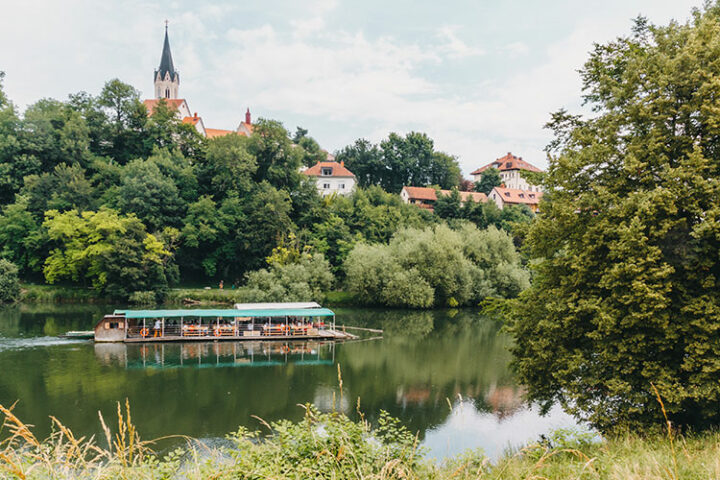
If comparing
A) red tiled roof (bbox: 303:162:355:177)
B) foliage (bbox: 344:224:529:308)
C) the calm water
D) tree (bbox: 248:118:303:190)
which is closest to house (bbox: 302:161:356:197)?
red tiled roof (bbox: 303:162:355:177)

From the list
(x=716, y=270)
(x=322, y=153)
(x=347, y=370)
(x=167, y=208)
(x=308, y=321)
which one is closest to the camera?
(x=716, y=270)

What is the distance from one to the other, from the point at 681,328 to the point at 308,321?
21460mm

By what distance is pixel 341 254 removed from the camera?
40.4 meters

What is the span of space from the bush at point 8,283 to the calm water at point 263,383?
6.64 meters

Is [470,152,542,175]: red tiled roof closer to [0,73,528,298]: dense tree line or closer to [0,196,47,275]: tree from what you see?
[0,73,528,298]: dense tree line

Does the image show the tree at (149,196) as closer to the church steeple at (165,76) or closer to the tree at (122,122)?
the tree at (122,122)

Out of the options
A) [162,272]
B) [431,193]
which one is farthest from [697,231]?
[431,193]

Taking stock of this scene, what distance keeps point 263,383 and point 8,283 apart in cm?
2560

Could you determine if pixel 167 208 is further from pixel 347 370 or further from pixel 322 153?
pixel 322 153

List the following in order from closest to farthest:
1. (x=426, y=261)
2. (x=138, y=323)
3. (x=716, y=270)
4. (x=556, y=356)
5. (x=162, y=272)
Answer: (x=716, y=270) → (x=556, y=356) → (x=138, y=323) → (x=162, y=272) → (x=426, y=261)

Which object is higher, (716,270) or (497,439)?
(716,270)

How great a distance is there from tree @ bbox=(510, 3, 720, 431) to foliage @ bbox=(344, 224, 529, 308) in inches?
931

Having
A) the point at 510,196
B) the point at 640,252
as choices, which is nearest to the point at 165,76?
the point at 510,196

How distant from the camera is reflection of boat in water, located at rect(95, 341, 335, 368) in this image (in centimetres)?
2003
